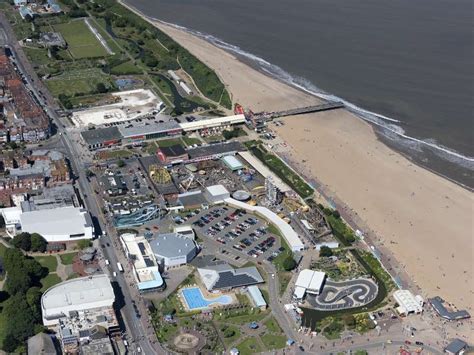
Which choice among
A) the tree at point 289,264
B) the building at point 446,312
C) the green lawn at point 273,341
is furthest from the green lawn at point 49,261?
the building at point 446,312

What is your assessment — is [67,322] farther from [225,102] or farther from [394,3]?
[394,3]

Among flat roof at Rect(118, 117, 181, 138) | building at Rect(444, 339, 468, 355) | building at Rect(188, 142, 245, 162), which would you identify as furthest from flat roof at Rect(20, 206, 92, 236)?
building at Rect(444, 339, 468, 355)

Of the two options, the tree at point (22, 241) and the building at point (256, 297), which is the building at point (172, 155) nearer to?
the tree at point (22, 241)

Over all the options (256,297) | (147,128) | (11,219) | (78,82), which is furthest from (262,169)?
(78,82)

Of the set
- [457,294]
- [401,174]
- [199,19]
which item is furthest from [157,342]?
[199,19]

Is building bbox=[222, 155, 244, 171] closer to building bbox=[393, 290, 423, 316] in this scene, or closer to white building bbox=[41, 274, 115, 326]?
white building bbox=[41, 274, 115, 326]
